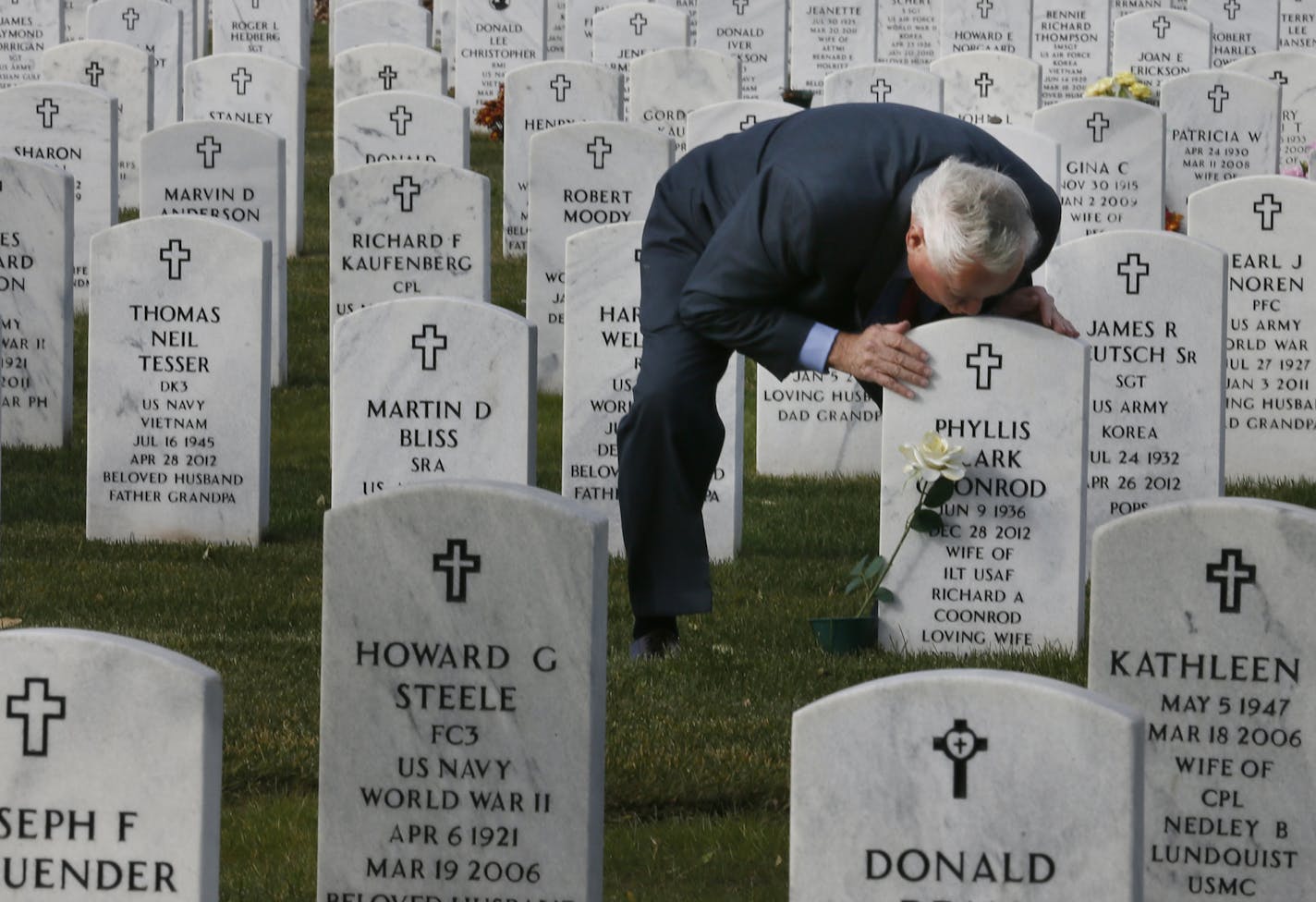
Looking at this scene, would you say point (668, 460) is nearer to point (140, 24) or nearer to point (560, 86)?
point (560, 86)

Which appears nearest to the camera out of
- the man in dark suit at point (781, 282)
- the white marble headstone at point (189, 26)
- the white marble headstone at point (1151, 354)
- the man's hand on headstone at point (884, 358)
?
the man in dark suit at point (781, 282)

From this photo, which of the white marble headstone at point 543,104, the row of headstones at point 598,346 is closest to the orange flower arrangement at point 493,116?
the white marble headstone at point 543,104

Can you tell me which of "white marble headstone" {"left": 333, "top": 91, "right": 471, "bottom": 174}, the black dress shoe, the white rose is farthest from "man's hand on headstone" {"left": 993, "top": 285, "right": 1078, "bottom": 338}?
"white marble headstone" {"left": 333, "top": 91, "right": 471, "bottom": 174}

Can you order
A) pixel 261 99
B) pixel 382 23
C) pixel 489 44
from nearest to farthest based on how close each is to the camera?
pixel 261 99 < pixel 489 44 < pixel 382 23

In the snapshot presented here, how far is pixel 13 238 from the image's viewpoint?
8.79 m

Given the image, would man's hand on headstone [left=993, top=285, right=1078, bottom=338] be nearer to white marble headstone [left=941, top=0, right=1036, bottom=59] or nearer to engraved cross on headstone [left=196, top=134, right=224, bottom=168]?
engraved cross on headstone [left=196, top=134, right=224, bottom=168]

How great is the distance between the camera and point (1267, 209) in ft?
26.8

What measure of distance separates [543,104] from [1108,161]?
3.21 meters

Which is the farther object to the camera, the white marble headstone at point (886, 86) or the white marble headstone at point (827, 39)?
the white marble headstone at point (827, 39)

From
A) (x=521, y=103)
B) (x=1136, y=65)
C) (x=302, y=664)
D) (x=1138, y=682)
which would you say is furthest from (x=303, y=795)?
(x=1136, y=65)

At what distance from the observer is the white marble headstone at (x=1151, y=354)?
6898 millimetres

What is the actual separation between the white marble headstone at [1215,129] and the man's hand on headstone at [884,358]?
6719 millimetres

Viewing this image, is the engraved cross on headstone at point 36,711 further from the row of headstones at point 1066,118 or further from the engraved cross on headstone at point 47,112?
the engraved cross on headstone at point 47,112

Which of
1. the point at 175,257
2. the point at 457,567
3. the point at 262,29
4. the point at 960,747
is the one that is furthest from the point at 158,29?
the point at 960,747
